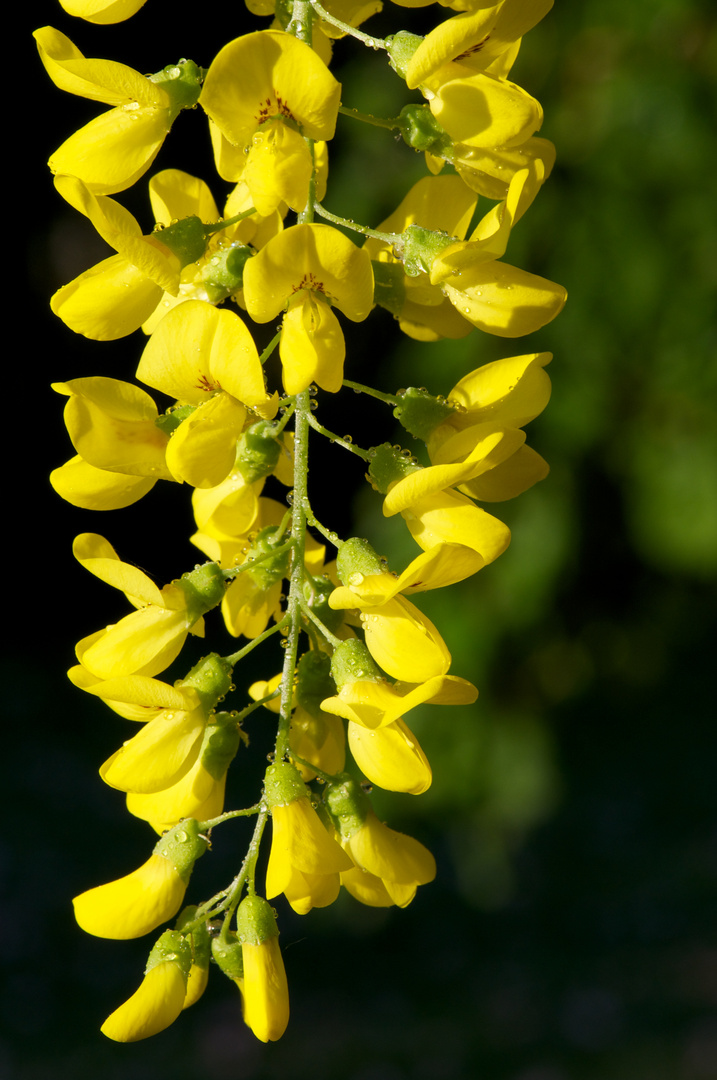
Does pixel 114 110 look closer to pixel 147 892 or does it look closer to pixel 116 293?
pixel 116 293

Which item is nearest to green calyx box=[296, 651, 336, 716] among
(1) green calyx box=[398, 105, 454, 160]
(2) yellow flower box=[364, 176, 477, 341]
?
(2) yellow flower box=[364, 176, 477, 341]

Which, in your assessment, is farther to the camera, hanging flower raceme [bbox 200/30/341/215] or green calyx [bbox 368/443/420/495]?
green calyx [bbox 368/443/420/495]

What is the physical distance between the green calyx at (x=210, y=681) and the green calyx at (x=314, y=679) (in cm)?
5

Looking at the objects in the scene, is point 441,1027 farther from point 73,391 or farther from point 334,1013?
point 73,391

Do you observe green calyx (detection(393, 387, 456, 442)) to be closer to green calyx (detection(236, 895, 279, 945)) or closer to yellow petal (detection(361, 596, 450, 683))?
yellow petal (detection(361, 596, 450, 683))

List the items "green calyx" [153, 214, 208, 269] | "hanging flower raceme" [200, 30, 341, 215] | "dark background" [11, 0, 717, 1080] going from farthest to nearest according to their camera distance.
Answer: "dark background" [11, 0, 717, 1080], "green calyx" [153, 214, 208, 269], "hanging flower raceme" [200, 30, 341, 215]

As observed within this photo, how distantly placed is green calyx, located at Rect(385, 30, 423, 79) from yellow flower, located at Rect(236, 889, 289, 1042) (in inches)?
22.9

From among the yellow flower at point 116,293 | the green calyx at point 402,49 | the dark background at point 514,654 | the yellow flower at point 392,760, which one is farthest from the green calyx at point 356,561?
the dark background at point 514,654

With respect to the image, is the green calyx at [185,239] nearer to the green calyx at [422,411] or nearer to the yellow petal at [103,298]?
the yellow petal at [103,298]

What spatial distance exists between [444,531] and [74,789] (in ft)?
13.5

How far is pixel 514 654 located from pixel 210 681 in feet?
5.09

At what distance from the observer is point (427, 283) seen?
78cm

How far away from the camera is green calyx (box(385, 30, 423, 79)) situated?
692mm

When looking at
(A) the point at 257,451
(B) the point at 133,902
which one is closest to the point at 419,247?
(A) the point at 257,451
